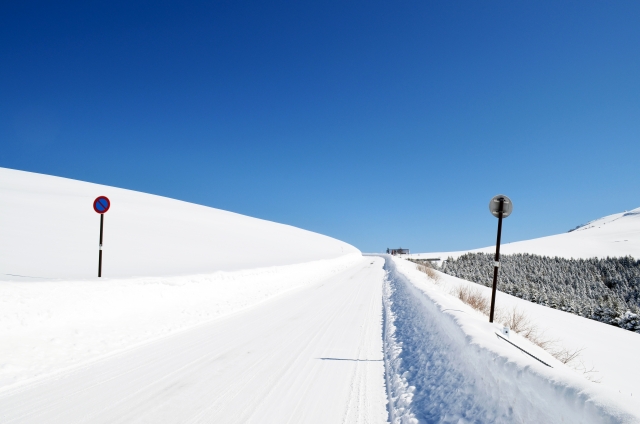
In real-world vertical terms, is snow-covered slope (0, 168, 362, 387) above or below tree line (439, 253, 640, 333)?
above

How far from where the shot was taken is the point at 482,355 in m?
4.04

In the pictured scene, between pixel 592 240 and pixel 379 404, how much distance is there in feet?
284

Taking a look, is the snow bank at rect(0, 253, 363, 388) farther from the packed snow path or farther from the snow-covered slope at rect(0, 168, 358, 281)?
the snow-covered slope at rect(0, 168, 358, 281)

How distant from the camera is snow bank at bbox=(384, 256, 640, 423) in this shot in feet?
8.11

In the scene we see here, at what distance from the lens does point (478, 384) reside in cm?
387

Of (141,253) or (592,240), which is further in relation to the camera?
(592,240)

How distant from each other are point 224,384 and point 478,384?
3.31 m

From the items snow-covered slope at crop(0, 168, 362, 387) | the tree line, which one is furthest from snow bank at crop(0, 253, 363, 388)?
the tree line

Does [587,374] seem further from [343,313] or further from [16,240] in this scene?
[16,240]

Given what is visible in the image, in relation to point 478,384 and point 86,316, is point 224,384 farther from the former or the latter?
point 86,316

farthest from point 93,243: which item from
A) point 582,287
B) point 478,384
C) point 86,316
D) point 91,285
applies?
point 582,287

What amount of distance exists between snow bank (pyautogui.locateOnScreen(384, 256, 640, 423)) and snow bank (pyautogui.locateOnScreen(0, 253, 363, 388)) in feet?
16.5

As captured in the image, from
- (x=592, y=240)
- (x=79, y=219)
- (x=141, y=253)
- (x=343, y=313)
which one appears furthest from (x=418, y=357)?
(x=592, y=240)

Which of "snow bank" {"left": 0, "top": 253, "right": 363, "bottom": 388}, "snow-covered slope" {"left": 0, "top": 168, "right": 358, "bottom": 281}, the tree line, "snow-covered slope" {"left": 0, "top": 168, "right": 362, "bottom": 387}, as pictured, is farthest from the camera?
the tree line
